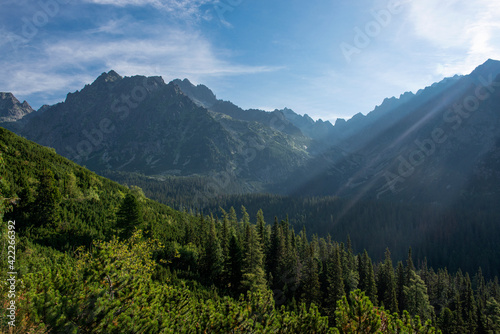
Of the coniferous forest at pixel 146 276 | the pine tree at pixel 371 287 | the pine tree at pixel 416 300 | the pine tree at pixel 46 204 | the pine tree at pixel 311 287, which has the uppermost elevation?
the pine tree at pixel 46 204

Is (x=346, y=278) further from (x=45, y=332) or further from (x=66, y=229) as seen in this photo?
(x=45, y=332)

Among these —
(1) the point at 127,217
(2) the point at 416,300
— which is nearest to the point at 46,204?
(1) the point at 127,217

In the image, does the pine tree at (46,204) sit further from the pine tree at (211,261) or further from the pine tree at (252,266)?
the pine tree at (252,266)

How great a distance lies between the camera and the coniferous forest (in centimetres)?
1105

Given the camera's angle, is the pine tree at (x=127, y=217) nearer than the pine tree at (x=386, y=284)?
Yes

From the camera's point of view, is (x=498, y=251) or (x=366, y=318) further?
(x=498, y=251)

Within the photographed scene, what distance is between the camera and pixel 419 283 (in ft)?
237

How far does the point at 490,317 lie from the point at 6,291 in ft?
344

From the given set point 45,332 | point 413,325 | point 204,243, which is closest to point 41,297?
point 45,332

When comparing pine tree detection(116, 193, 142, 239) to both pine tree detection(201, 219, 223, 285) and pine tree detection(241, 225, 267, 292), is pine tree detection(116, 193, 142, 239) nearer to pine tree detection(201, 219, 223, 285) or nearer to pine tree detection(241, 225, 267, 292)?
pine tree detection(201, 219, 223, 285)

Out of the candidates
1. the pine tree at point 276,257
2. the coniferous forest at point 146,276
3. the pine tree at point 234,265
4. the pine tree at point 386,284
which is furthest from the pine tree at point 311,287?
the pine tree at point 386,284

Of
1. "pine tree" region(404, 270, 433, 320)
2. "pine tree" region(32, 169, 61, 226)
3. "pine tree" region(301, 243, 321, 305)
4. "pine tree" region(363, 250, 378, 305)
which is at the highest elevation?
"pine tree" region(32, 169, 61, 226)

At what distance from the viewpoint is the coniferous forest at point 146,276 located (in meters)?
11.1

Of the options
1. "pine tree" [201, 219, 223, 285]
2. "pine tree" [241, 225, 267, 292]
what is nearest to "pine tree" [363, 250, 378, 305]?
"pine tree" [241, 225, 267, 292]
